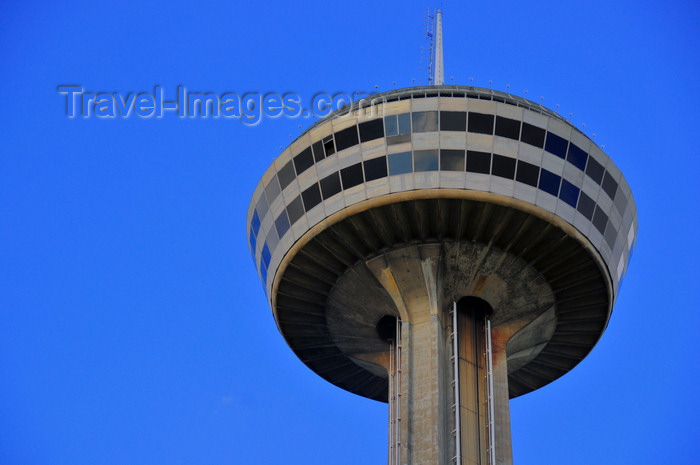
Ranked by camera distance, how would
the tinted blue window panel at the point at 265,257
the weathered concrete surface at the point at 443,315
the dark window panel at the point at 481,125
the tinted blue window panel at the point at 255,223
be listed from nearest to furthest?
the weathered concrete surface at the point at 443,315, the dark window panel at the point at 481,125, the tinted blue window panel at the point at 265,257, the tinted blue window panel at the point at 255,223

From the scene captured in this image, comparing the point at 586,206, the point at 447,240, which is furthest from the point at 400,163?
the point at 586,206

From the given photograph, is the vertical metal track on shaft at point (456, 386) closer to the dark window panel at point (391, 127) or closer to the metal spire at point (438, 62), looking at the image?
the dark window panel at point (391, 127)

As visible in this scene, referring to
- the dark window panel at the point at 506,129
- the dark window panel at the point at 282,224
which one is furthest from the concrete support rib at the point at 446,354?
the dark window panel at the point at 506,129

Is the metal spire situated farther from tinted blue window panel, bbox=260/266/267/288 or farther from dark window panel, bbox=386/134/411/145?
tinted blue window panel, bbox=260/266/267/288

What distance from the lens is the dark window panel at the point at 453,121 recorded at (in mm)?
52312

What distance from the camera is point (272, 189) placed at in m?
55.1

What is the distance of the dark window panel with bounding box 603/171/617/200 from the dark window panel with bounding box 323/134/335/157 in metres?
12.5

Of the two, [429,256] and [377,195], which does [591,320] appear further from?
[377,195]

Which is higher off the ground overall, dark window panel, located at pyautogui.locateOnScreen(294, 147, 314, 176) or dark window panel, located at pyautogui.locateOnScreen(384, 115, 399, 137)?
dark window panel, located at pyautogui.locateOnScreen(384, 115, 399, 137)

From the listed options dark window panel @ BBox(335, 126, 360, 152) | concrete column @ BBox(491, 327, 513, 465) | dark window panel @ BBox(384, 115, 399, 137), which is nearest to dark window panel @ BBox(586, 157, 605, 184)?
concrete column @ BBox(491, 327, 513, 465)

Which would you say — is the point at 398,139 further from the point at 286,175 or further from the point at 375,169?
the point at 286,175

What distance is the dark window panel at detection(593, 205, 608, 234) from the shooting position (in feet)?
173

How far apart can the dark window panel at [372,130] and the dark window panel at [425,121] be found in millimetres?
1517

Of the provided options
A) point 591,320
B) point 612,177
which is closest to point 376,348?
point 591,320
